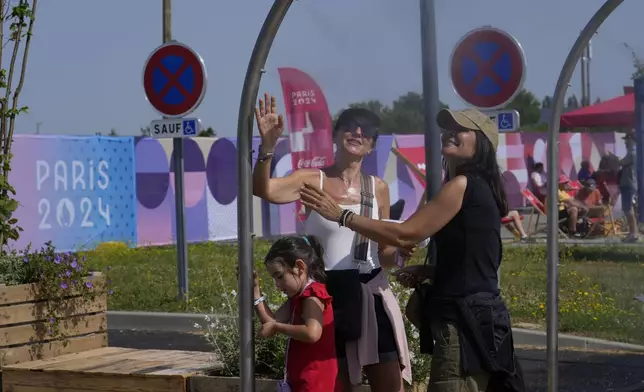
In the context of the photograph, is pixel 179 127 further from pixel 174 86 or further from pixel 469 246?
pixel 469 246

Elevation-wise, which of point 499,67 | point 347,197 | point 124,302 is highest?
point 499,67

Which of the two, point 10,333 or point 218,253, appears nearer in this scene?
point 10,333

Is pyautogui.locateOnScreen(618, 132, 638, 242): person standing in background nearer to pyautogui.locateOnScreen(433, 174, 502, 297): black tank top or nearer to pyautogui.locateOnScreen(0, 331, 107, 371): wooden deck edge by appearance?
pyautogui.locateOnScreen(0, 331, 107, 371): wooden deck edge

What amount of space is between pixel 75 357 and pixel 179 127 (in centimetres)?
438

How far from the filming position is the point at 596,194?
2267 centimetres

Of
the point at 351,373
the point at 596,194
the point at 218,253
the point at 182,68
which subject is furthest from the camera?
the point at 596,194

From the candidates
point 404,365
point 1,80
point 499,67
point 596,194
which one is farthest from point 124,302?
point 596,194

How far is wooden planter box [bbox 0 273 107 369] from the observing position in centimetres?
724

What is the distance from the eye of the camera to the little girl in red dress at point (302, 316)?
4.82 metres

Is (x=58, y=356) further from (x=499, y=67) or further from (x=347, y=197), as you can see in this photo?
(x=499, y=67)

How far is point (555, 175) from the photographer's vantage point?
19.1 ft

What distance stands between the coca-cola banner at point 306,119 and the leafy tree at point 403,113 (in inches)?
94.5

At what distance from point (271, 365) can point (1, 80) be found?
3219mm

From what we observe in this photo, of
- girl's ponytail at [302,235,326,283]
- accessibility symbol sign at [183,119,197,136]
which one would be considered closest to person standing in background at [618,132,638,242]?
accessibility symbol sign at [183,119,197,136]
